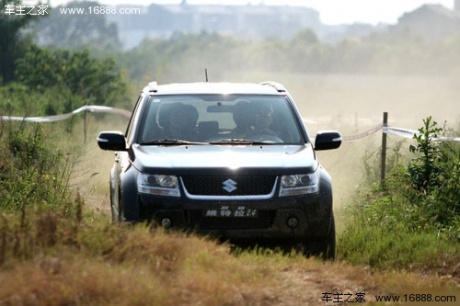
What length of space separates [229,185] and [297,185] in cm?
58

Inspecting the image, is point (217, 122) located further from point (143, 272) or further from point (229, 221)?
point (143, 272)

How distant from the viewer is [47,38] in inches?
6511

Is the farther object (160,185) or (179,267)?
(160,185)

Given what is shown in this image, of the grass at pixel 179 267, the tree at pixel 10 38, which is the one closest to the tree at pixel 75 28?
the tree at pixel 10 38

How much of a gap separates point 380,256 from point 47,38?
156 meters

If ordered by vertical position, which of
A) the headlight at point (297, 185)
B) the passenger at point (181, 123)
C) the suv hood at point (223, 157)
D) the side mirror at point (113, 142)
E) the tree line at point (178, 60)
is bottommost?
the tree line at point (178, 60)

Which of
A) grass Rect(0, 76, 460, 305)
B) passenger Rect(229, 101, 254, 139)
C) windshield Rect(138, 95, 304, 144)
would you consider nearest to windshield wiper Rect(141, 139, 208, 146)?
windshield Rect(138, 95, 304, 144)

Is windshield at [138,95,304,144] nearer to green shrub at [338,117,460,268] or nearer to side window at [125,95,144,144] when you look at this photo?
side window at [125,95,144,144]

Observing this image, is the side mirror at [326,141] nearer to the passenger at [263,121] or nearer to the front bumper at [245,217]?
the passenger at [263,121]

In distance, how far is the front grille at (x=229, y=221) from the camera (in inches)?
419

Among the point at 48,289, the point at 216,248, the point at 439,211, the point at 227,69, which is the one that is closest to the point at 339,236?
the point at 439,211

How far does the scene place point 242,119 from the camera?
40.7 ft

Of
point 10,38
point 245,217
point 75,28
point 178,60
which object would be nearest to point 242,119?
point 245,217

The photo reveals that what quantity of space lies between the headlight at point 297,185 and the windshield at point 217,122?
3.23 feet
